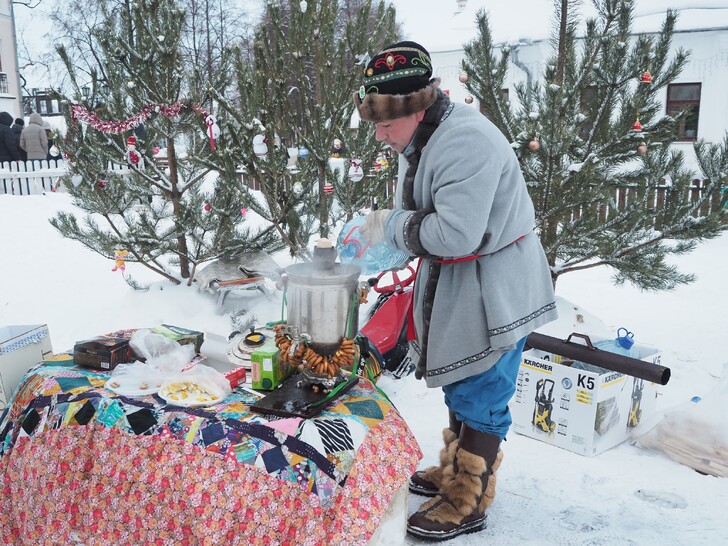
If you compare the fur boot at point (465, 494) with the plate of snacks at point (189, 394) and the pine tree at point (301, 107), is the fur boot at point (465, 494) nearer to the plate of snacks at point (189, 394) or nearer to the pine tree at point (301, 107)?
the plate of snacks at point (189, 394)

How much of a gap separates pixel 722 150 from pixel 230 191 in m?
3.57

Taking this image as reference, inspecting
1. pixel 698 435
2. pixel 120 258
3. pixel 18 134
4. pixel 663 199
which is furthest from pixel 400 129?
pixel 18 134

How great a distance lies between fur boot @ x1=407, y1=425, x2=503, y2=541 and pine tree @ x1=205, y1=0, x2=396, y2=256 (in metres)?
2.62

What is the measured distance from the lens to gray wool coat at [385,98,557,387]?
1.92m

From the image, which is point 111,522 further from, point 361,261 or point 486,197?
point 486,197

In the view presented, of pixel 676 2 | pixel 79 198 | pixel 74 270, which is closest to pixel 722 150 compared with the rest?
pixel 79 198

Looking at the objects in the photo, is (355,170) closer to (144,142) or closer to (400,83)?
(144,142)

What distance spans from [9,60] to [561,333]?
28342 millimetres

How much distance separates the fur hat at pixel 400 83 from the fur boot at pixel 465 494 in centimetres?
125

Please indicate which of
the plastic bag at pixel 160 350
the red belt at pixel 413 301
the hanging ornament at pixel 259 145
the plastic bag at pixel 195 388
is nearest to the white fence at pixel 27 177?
the hanging ornament at pixel 259 145

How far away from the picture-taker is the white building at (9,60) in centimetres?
2453

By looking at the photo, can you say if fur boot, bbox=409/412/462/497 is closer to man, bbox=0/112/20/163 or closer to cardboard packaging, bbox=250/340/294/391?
cardboard packaging, bbox=250/340/294/391

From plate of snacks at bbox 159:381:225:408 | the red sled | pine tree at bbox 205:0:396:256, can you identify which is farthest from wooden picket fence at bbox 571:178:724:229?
plate of snacks at bbox 159:381:225:408

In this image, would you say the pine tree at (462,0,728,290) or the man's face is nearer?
the man's face
